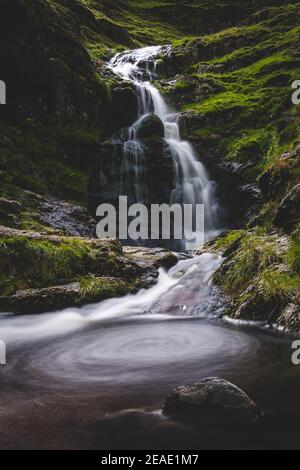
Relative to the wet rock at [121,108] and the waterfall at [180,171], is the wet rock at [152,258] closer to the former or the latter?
the waterfall at [180,171]

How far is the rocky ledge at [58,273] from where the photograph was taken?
35.8 ft

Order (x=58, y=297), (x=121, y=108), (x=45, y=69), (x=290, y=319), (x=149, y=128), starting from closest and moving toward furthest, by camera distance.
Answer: (x=290, y=319) → (x=58, y=297) → (x=45, y=69) → (x=149, y=128) → (x=121, y=108)

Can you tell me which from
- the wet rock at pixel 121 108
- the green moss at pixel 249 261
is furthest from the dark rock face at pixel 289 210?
the wet rock at pixel 121 108

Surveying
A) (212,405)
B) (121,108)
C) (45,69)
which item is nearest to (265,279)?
(212,405)

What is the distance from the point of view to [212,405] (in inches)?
193

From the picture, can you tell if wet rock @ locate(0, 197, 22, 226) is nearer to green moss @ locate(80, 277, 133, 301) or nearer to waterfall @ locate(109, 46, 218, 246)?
green moss @ locate(80, 277, 133, 301)

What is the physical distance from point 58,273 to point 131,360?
15.4 ft

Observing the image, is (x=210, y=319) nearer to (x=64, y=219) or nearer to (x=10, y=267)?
(x=10, y=267)

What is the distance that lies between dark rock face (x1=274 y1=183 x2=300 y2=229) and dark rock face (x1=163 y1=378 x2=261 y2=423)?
22.8ft

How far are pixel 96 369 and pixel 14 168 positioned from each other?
1331 cm

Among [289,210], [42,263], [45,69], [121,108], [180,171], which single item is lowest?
[42,263]

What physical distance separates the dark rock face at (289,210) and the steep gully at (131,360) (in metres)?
2.22

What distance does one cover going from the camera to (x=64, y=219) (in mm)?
17047

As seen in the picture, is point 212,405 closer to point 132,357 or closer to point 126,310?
point 132,357
